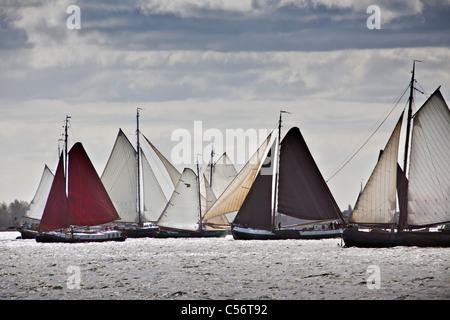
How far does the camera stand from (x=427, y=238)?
7719cm

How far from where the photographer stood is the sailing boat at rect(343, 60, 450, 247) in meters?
72.8

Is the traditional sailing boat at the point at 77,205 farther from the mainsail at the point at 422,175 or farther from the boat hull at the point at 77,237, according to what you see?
the mainsail at the point at 422,175

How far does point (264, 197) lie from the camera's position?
102m

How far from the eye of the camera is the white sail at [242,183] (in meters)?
101

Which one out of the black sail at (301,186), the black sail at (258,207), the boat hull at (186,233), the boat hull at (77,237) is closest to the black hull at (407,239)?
the black sail at (301,186)

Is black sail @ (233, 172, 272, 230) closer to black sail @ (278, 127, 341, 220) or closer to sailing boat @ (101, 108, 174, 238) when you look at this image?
black sail @ (278, 127, 341, 220)

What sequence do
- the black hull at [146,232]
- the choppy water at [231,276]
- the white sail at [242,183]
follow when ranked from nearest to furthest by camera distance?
1. the choppy water at [231,276]
2. the white sail at [242,183]
3. the black hull at [146,232]

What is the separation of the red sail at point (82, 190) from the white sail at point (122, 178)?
53.2ft

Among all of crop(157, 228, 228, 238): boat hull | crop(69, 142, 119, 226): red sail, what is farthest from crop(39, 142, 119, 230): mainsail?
crop(157, 228, 228, 238): boat hull

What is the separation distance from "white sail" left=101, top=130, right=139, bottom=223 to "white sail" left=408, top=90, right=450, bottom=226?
58.9 meters

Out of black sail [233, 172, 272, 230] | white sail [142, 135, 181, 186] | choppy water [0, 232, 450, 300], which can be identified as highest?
white sail [142, 135, 181, 186]
